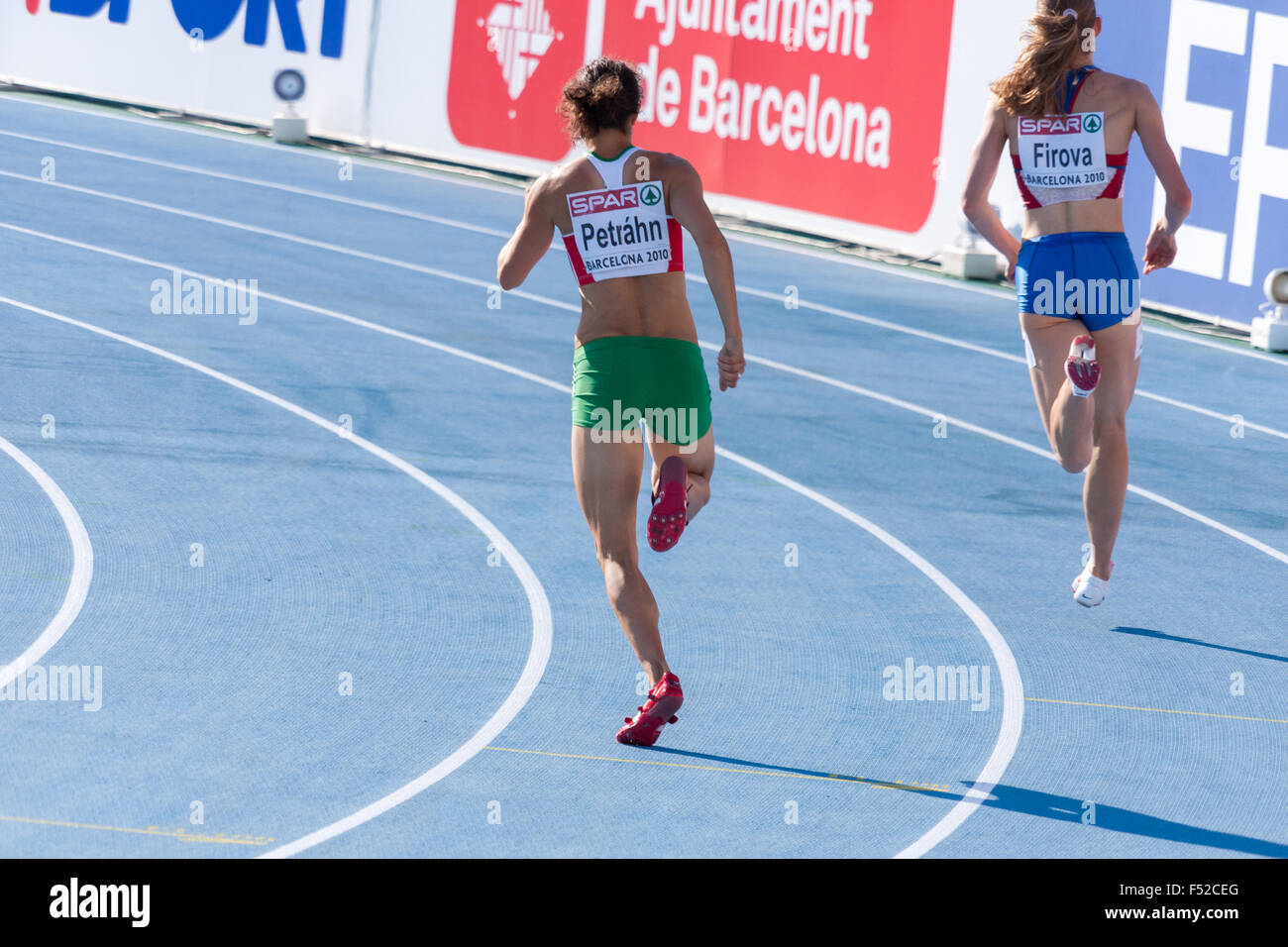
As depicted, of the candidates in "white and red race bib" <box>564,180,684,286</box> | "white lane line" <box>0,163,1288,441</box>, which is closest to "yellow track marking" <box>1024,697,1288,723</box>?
"white and red race bib" <box>564,180,684,286</box>

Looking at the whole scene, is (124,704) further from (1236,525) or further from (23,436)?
(1236,525)

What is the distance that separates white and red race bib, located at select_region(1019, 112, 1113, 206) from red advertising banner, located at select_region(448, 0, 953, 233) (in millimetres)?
10660

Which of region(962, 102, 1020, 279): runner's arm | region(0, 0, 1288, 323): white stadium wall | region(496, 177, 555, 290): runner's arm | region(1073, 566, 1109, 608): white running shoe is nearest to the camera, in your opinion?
region(496, 177, 555, 290): runner's arm

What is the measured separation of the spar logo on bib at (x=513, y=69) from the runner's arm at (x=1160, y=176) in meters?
14.2

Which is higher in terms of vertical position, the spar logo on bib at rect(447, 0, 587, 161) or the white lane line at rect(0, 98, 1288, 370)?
the spar logo on bib at rect(447, 0, 587, 161)

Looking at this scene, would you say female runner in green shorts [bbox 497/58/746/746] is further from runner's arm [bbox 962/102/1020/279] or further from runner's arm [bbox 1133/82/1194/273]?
runner's arm [bbox 1133/82/1194/273]

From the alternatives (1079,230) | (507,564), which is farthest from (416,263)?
(1079,230)

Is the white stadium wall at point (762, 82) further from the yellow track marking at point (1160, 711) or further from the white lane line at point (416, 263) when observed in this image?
the yellow track marking at point (1160, 711)

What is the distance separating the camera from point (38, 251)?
49.2ft

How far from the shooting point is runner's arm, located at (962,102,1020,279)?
6777mm

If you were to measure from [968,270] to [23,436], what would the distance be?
1037cm

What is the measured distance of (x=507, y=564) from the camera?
809 cm
